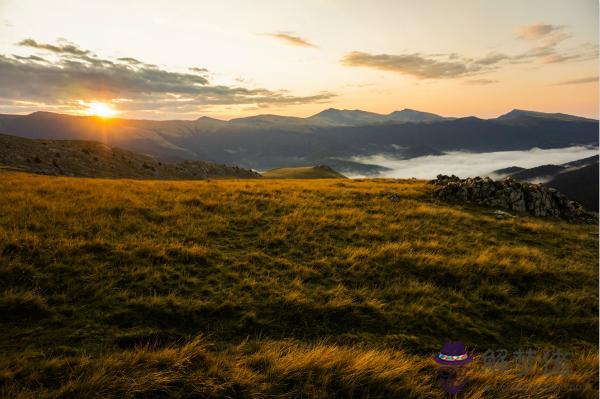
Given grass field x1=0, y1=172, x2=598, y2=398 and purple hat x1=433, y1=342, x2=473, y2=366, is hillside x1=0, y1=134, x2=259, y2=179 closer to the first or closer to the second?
grass field x1=0, y1=172, x2=598, y2=398

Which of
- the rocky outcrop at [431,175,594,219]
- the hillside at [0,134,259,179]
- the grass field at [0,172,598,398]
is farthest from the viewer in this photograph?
the hillside at [0,134,259,179]

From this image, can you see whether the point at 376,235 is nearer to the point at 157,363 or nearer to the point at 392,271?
the point at 392,271

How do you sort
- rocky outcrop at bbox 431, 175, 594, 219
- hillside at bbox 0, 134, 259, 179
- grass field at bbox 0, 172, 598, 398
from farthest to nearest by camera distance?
1. hillside at bbox 0, 134, 259, 179
2. rocky outcrop at bbox 431, 175, 594, 219
3. grass field at bbox 0, 172, 598, 398

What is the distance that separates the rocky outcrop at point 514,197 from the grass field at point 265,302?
799cm

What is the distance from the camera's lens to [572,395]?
583 centimetres

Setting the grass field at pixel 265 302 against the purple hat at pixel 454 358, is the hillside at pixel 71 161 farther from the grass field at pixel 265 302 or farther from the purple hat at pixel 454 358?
the purple hat at pixel 454 358

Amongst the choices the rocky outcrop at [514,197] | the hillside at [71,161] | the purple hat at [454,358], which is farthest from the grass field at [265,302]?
the hillside at [71,161]

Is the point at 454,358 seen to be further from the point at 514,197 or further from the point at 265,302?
the point at 514,197

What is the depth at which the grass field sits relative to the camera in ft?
18.1

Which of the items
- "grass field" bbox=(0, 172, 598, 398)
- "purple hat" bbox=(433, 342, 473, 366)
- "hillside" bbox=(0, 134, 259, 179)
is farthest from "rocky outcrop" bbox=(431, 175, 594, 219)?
"hillside" bbox=(0, 134, 259, 179)

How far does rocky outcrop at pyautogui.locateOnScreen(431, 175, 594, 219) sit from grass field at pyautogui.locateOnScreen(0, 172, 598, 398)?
7992mm

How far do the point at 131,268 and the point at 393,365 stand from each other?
7776 millimetres

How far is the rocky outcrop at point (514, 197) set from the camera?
84.6 feet

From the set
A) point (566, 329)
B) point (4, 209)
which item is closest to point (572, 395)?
point (566, 329)
